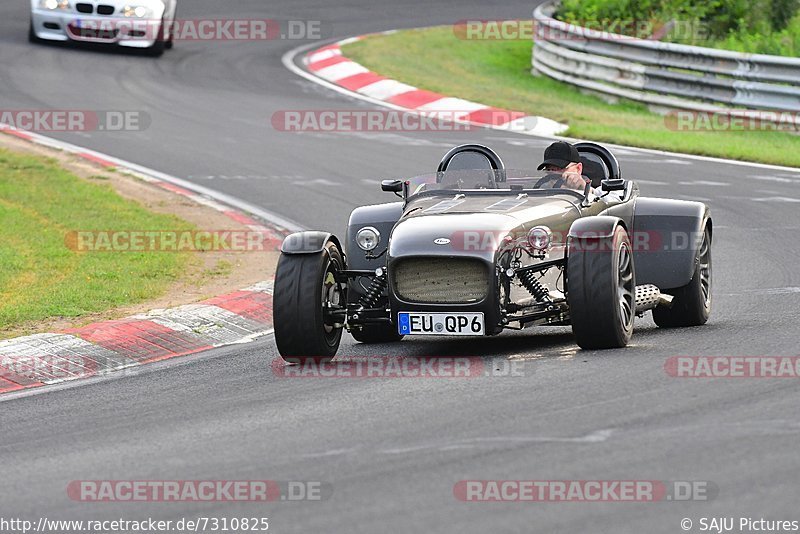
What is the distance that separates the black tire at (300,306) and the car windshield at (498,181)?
1277 millimetres

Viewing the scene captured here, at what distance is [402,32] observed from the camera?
2870cm

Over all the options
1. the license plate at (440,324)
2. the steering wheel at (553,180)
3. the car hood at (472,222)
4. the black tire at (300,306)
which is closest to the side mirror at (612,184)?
the steering wheel at (553,180)

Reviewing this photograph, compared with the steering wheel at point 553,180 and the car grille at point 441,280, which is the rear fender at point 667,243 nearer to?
the steering wheel at point 553,180

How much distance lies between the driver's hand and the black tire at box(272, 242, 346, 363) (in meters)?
1.88

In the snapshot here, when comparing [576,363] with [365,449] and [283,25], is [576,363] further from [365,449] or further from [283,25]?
[283,25]

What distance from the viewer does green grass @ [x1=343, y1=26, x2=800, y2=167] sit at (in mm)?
18766

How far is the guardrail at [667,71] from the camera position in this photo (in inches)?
789

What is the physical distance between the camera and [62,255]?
12422mm

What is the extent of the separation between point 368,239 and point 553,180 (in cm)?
136

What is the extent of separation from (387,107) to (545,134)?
2.91 meters

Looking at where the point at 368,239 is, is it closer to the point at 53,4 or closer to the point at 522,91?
the point at 522,91

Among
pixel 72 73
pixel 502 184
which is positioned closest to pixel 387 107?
pixel 72 73

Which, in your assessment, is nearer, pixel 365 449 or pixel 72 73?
pixel 365 449

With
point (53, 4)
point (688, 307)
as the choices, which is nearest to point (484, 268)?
point (688, 307)
